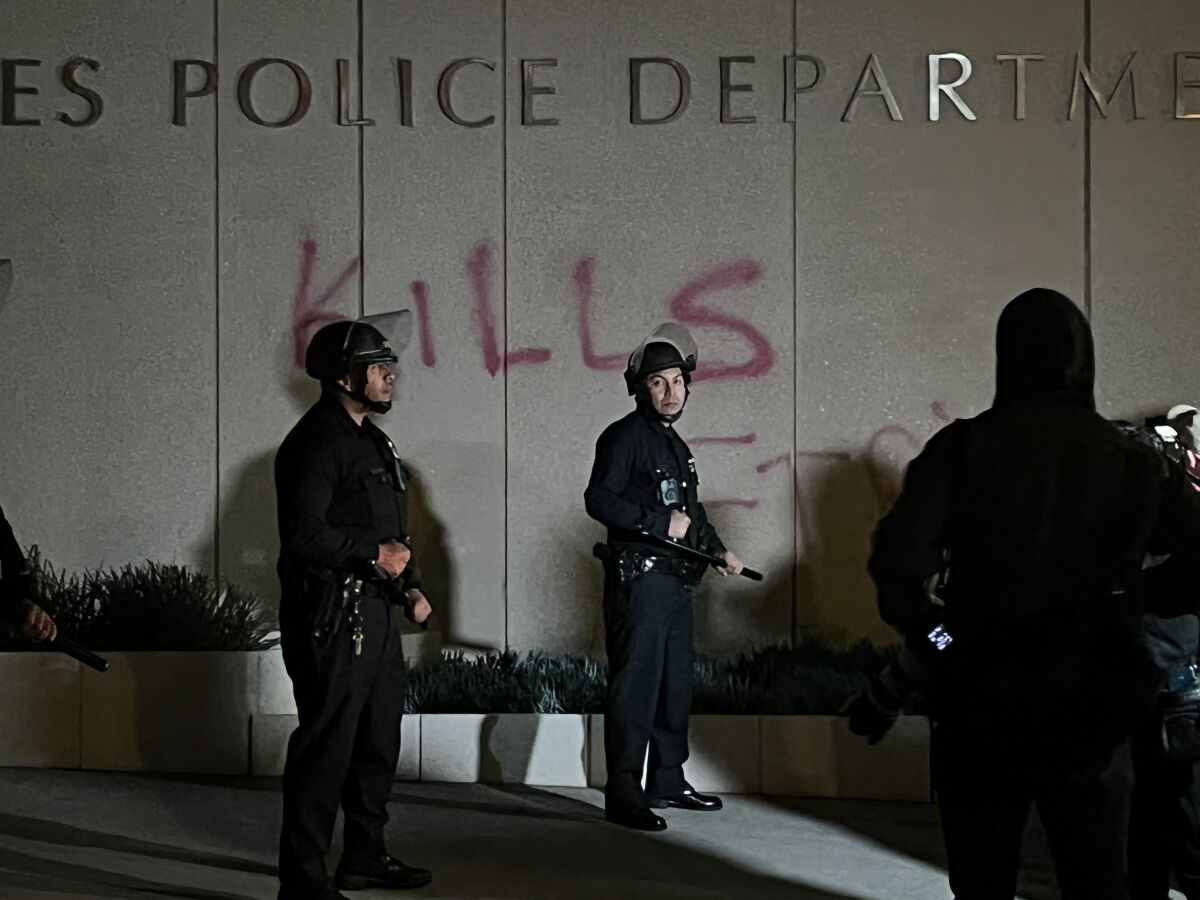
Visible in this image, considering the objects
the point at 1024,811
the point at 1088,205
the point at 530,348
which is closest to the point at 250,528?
the point at 530,348

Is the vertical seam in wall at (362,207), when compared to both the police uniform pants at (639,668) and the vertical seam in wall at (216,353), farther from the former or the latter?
the police uniform pants at (639,668)

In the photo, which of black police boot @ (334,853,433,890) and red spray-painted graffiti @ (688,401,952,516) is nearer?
black police boot @ (334,853,433,890)

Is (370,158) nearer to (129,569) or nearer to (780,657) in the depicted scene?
(129,569)

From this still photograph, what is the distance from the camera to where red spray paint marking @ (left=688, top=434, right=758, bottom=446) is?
10164mm

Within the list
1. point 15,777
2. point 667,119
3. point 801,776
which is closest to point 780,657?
point 801,776

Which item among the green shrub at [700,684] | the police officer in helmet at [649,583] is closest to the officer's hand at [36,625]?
the police officer in helmet at [649,583]

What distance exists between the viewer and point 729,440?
10.2m

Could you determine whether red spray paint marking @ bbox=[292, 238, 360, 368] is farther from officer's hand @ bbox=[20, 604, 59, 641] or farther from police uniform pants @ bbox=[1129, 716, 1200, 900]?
police uniform pants @ bbox=[1129, 716, 1200, 900]

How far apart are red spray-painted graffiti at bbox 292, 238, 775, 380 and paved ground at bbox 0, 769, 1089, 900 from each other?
8.89 ft

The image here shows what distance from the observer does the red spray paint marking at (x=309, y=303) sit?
34.0 ft

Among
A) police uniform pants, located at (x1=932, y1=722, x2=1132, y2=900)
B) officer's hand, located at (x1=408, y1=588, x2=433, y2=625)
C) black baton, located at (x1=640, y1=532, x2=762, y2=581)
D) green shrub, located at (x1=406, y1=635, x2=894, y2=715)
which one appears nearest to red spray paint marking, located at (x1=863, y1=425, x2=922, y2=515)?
green shrub, located at (x1=406, y1=635, x2=894, y2=715)

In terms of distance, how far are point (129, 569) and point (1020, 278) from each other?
5.24 metres

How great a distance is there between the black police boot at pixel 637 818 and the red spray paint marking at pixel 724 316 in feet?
10.6

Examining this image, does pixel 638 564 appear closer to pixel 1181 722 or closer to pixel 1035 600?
pixel 1181 722
